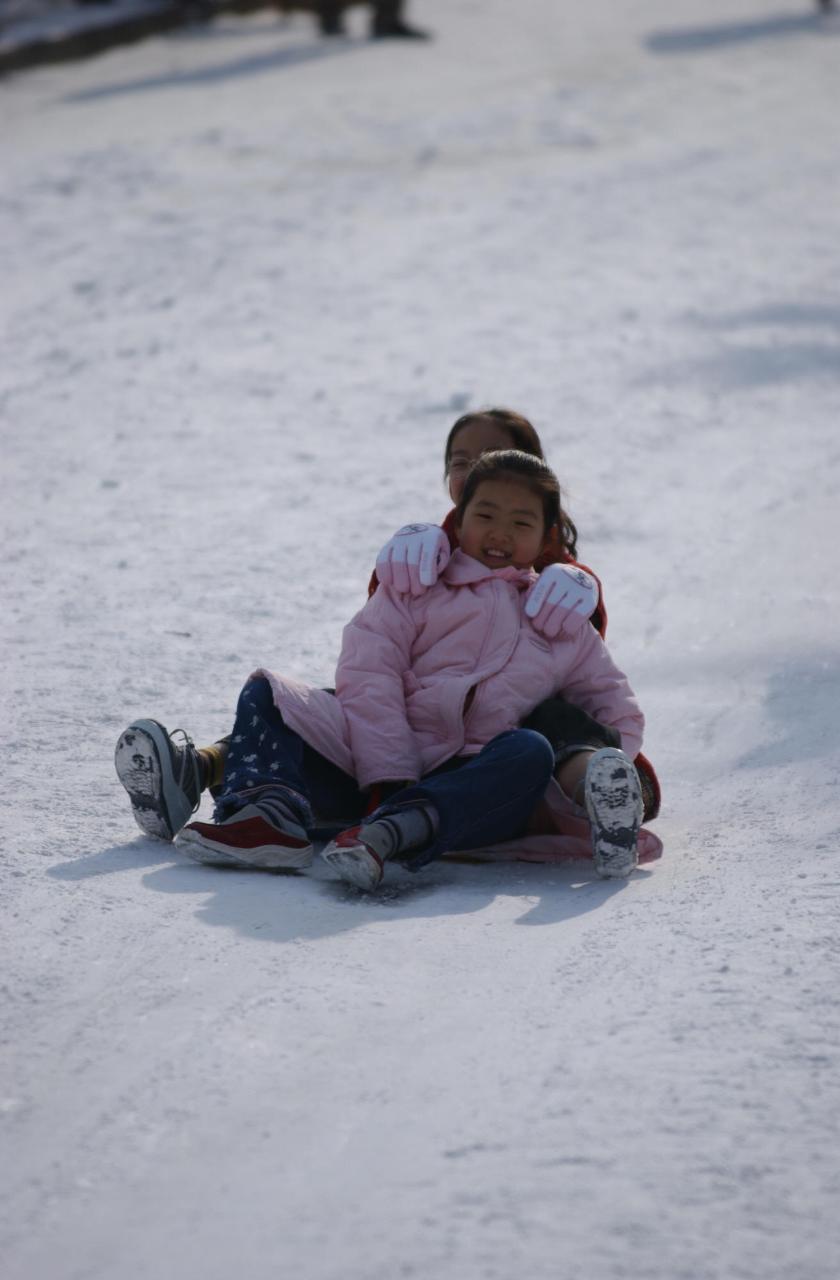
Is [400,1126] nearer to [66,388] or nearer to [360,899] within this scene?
[360,899]

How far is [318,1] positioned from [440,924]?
14311 millimetres

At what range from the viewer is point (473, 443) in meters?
Result: 3.64

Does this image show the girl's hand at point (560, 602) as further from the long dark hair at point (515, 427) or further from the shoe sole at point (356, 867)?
the shoe sole at point (356, 867)

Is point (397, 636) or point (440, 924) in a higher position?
point (397, 636)

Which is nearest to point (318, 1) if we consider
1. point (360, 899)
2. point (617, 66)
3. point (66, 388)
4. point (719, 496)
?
point (617, 66)

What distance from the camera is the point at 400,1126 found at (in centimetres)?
210

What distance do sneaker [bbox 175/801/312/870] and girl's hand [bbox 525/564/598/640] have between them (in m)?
0.68

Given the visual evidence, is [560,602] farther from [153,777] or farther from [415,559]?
[153,777]

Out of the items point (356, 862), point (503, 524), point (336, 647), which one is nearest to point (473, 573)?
point (503, 524)

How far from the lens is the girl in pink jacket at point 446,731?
300 centimetres

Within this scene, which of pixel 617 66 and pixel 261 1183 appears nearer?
pixel 261 1183

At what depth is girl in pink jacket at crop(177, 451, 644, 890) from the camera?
3.00 meters

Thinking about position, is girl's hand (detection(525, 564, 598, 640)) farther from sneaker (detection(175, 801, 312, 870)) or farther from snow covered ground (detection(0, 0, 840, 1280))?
sneaker (detection(175, 801, 312, 870))

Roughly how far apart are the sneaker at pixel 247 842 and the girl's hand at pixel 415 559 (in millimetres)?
590
